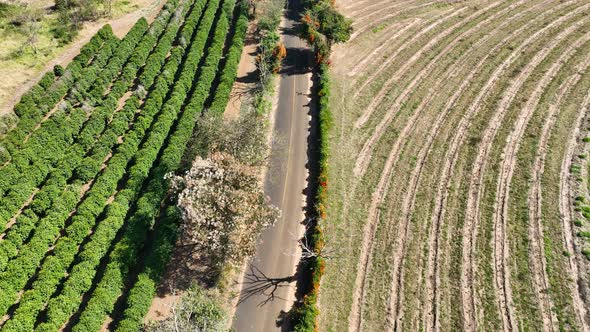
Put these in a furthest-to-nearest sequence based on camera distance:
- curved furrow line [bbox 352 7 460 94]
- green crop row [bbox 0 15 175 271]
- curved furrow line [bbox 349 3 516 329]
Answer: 1. curved furrow line [bbox 352 7 460 94]
2. green crop row [bbox 0 15 175 271]
3. curved furrow line [bbox 349 3 516 329]

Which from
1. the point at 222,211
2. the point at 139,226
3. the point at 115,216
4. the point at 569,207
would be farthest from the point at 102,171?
the point at 569,207

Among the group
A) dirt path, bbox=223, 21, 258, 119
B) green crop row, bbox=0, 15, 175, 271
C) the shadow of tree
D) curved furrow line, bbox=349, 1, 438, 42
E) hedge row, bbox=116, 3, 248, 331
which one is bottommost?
the shadow of tree

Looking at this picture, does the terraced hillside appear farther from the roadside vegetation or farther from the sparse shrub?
the roadside vegetation

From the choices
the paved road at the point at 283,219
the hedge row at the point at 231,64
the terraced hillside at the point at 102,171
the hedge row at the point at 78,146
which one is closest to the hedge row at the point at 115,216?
the terraced hillside at the point at 102,171

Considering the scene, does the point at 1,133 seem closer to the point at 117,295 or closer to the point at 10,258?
the point at 10,258

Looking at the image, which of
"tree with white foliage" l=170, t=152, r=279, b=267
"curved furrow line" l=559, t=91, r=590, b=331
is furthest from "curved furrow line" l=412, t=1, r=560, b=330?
"tree with white foliage" l=170, t=152, r=279, b=267

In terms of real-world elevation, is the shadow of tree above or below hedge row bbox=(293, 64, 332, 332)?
below
